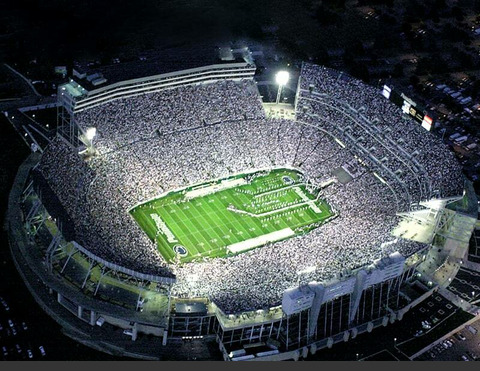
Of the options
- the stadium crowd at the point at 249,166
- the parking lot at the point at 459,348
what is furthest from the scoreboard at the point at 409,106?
the parking lot at the point at 459,348

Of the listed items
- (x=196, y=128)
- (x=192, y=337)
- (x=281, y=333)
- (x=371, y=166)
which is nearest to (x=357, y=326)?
(x=281, y=333)

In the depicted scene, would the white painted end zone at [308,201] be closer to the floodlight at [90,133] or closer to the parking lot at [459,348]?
→ the parking lot at [459,348]

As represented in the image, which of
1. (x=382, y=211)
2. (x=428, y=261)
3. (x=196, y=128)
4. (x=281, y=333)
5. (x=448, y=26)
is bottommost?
(x=281, y=333)

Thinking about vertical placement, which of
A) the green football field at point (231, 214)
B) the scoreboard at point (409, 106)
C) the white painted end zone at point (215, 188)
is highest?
the scoreboard at point (409, 106)

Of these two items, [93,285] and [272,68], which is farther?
[272,68]

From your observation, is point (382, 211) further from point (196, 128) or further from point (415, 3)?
point (415, 3)

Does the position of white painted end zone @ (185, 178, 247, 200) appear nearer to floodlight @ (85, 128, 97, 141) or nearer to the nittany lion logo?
the nittany lion logo
